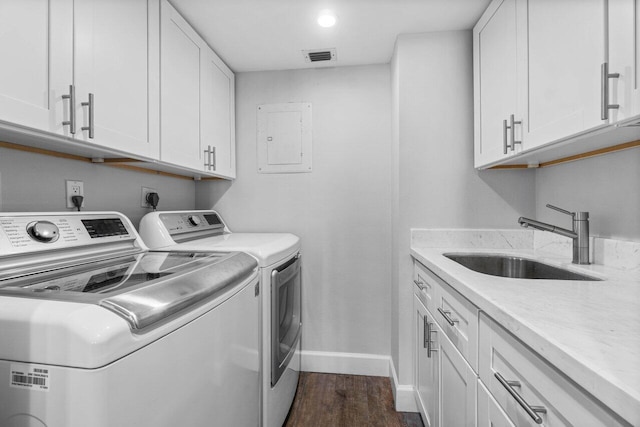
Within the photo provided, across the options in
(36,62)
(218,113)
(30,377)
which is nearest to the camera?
(30,377)

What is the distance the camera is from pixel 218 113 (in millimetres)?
2105

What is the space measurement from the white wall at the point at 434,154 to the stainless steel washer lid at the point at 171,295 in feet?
3.88

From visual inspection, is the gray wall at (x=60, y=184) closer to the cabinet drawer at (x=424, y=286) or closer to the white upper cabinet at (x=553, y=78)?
the cabinet drawer at (x=424, y=286)

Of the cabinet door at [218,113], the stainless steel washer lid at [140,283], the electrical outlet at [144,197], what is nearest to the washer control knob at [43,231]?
the stainless steel washer lid at [140,283]

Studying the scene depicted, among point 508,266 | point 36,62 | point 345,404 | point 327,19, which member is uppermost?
point 327,19

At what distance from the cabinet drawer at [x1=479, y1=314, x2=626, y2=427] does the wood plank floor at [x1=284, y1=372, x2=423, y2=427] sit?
3.73ft

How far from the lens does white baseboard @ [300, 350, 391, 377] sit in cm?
226

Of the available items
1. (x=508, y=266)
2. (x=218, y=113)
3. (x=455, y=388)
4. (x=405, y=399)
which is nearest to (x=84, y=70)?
(x=218, y=113)

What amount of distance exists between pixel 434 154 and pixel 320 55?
1.07 meters

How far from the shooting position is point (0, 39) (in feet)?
2.64

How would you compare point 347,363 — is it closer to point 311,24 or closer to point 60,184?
point 60,184

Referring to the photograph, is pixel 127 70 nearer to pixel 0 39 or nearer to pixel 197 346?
pixel 0 39

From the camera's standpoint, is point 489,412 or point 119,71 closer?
point 489,412

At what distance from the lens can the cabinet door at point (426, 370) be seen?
54.0 inches
